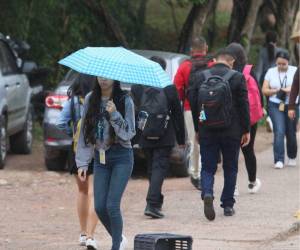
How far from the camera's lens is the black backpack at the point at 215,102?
9672mm

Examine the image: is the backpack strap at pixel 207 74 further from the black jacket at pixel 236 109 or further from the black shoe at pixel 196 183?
the black shoe at pixel 196 183

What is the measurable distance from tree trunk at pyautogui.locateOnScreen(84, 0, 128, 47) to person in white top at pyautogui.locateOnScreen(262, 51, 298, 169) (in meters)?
5.94

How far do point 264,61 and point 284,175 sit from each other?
14.8 ft

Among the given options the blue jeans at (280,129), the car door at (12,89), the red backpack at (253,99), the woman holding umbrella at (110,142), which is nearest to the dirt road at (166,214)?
the blue jeans at (280,129)

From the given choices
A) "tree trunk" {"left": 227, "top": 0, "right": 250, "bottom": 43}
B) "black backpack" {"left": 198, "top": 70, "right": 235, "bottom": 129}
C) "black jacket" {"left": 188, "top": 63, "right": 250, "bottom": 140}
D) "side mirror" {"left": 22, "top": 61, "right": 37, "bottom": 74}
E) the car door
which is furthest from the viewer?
"tree trunk" {"left": 227, "top": 0, "right": 250, "bottom": 43}

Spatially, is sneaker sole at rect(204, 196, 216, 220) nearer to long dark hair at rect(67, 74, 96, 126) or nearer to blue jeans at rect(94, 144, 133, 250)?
long dark hair at rect(67, 74, 96, 126)

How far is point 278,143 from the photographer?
14.0m

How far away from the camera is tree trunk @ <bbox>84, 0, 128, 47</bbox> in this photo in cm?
1906

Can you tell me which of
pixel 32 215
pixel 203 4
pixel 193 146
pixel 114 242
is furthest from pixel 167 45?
pixel 114 242

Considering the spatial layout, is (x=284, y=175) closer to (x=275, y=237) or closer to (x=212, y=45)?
(x=275, y=237)

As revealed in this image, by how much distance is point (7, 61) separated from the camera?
1485 centimetres

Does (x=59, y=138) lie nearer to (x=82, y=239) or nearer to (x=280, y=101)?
(x=280, y=101)

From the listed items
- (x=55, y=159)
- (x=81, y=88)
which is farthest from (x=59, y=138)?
(x=81, y=88)

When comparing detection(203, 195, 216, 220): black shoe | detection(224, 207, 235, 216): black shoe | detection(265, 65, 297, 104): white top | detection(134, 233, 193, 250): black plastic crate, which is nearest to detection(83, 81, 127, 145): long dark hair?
detection(134, 233, 193, 250): black plastic crate
